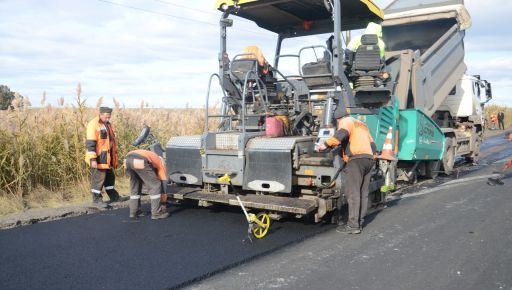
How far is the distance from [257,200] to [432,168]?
16.3 feet

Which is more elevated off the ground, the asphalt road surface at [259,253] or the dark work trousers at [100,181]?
the dark work trousers at [100,181]

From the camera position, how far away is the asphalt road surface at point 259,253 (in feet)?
11.7

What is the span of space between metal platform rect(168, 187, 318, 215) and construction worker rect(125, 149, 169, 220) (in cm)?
24

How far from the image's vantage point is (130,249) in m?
4.40

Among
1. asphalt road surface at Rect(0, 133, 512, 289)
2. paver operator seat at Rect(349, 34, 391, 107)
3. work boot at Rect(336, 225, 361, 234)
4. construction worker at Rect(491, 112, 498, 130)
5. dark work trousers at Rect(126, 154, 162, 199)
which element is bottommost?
asphalt road surface at Rect(0, 133, 512, 289)

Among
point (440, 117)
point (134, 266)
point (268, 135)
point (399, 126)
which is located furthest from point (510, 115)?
point (134, 266)

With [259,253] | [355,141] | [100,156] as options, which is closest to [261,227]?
[259,253]

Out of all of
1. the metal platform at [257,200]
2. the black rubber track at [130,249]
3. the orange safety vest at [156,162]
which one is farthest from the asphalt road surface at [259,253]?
the orange safety vest at [156,162]

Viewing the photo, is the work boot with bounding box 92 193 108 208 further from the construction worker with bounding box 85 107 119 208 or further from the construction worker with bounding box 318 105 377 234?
the construction worker with bounding box 318 105 377 234

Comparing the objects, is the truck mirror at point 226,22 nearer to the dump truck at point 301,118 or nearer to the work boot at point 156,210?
the dump truck at point 301,118

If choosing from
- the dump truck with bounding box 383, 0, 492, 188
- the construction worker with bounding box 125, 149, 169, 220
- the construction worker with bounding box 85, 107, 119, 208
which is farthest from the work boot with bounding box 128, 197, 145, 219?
the dump truck with bounding box 383, 0, 492, 188

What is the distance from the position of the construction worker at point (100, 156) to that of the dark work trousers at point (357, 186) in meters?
3.37

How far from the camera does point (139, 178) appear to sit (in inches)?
229

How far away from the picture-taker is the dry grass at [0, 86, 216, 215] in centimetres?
657
